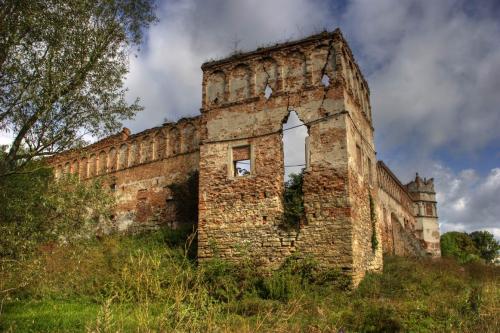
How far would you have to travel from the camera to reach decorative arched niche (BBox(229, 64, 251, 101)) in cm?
1428

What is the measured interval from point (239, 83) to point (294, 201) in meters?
4.58

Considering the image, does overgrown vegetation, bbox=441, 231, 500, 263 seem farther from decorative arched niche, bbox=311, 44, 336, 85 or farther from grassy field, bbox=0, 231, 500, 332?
decorative arched niche, bbox=311, 44, 336, 85

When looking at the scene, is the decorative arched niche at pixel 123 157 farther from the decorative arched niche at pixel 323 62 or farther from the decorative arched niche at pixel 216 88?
the decorative arched niche at pixel 323 62

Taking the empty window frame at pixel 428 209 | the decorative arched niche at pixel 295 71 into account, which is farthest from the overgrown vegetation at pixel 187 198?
the empty window frame at pixel 428 209

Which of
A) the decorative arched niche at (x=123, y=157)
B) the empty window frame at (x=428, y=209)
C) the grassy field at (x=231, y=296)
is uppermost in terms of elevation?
the decorative arched niche at (x=123, y=157)

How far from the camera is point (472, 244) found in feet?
139

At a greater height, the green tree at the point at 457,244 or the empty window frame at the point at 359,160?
the empty window frame at the point at 359,160

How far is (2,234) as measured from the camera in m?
8.60

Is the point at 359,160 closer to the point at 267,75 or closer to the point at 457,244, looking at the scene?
the point at 267,75

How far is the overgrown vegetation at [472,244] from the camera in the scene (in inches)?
1594

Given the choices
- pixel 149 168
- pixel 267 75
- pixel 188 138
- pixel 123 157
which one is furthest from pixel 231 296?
pixel 123 157

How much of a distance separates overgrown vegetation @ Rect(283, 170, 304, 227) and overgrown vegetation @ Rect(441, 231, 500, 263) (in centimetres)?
3233

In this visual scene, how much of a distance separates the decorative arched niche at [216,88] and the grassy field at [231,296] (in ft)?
17.5

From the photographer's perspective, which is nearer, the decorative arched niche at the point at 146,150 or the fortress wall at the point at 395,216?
the decorative arched niche at the point at 146,150
